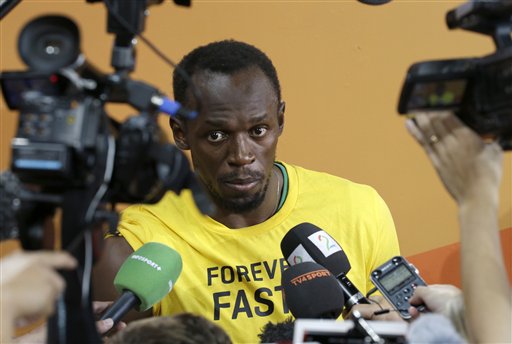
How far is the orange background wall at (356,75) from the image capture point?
2721mm

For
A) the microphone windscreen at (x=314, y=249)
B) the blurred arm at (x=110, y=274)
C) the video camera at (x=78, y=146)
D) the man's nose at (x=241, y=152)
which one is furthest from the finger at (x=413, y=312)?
the blurred arm at (x=110, y=274)

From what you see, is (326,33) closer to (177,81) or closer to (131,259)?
(177,81)

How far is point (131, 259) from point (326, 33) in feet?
3.95

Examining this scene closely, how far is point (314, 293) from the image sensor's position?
67.9 inches

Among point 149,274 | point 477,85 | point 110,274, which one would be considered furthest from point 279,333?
point 477,85

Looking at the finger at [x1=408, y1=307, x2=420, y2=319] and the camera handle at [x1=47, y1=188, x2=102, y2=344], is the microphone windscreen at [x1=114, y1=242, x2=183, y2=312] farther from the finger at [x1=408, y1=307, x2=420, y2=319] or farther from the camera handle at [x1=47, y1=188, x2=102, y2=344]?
the finger at [x1=408, y1=307, x2=420, y2=319]

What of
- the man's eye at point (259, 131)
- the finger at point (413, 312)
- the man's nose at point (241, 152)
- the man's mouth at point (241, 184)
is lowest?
the finger at point (413, 312)

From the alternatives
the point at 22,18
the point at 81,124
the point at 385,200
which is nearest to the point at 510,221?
the point at 385,200

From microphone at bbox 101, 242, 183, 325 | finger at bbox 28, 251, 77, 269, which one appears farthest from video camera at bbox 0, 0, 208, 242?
microphone at bbox 101, 242, 183, 325

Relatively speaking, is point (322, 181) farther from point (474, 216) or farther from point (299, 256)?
point (474, 216)

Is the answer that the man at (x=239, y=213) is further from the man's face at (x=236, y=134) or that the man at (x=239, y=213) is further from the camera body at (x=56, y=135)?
the camera body at (x=56, y=135)

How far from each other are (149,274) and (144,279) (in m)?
0.03

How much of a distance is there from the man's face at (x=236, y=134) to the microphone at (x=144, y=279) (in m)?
0.46

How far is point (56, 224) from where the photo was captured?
135 centimetres
